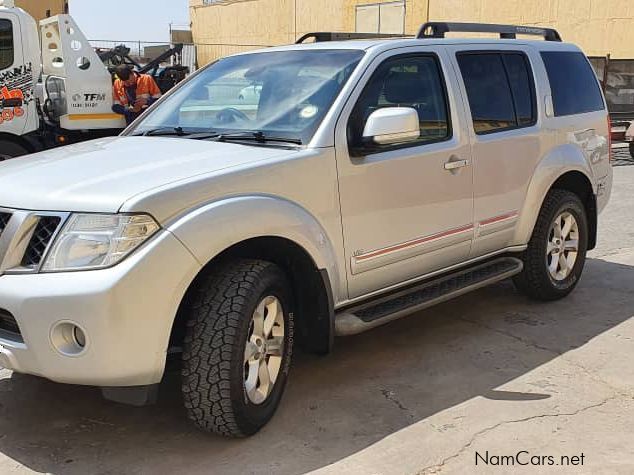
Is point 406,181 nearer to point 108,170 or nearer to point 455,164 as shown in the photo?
point 455,164

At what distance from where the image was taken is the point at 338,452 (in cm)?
328

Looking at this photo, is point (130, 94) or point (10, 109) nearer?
point (10, 109)

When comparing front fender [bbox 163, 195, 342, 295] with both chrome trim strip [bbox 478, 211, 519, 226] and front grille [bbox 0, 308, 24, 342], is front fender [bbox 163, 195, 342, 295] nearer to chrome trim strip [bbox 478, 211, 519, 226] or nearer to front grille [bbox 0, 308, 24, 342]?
front grille [bbox 0, 308, 24, 342]

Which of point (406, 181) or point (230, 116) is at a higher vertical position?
point (230, 116)

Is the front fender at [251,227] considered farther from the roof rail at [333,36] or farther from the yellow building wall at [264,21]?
the yellow building wall at [264,21]

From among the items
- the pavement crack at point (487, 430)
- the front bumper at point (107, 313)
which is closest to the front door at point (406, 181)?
the pavement crack at point (487, 430)

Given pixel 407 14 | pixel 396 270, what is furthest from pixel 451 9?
pixel 396 270

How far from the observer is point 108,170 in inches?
129

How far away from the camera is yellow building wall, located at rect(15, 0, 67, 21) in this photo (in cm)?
1166

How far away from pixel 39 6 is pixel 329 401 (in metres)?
10.2

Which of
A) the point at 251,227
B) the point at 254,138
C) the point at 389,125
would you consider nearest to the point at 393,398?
the point at 251,227

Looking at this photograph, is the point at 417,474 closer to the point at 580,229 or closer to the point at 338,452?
the point at 338,452

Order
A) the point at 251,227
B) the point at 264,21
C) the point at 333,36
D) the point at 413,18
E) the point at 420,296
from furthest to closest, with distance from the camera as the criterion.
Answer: the point at 264,21 → the point at 413,18 → the point at 333,36 → the point at 420,296 → the point at 251,227

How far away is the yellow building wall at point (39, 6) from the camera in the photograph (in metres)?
11.7
